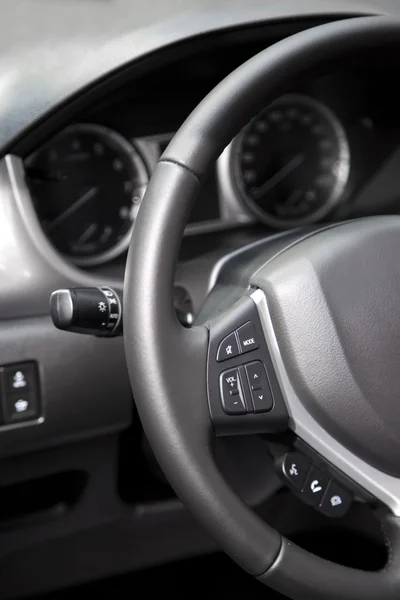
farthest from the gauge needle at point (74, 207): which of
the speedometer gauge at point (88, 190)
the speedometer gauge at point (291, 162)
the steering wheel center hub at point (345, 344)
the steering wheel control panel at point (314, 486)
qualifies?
the steering wheel control panel at point (314, 486)

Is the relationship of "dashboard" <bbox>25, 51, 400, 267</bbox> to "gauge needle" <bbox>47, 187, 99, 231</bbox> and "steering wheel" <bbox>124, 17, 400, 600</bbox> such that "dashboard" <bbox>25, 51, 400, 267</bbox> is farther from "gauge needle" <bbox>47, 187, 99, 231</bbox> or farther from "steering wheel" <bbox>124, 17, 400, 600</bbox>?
"steering wheel" <bbox>124, 17, 400, 600</bbox>

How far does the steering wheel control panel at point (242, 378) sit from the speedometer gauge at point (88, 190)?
36 cm

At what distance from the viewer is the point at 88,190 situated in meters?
1.13

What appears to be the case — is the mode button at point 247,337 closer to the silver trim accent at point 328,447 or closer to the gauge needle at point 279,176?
the silver trim accent at point 328,447

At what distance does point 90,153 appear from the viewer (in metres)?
1.12

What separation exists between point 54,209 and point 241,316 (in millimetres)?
407

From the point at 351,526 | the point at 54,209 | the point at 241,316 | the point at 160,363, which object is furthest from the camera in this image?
the point at 351,526

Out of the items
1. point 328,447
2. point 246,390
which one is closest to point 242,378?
point 246,390

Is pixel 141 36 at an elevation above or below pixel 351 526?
above

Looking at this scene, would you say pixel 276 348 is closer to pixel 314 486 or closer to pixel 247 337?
pixel 247 337

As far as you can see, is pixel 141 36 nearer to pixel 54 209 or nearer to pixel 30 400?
pixel 54 209

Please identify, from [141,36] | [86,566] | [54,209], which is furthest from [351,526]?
[141,36]

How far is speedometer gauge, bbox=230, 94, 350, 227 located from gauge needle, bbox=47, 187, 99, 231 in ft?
0.77

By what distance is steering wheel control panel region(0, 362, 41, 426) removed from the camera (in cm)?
92
